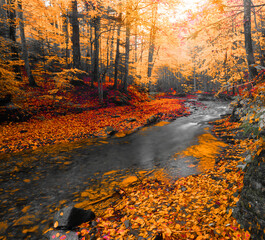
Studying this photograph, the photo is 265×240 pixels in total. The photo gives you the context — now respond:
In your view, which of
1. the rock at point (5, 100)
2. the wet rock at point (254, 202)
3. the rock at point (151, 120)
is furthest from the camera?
the rock at point (151, 120)

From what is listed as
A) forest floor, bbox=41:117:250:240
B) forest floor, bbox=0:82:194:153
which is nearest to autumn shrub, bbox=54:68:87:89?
forest floor, bbox=0:82:194:153

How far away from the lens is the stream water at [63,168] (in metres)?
3.37

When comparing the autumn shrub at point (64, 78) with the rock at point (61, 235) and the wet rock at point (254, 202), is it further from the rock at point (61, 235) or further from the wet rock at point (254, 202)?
the wet rock at point (254, 202)

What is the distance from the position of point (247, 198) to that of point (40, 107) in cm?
1238

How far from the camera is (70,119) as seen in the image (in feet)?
35.3

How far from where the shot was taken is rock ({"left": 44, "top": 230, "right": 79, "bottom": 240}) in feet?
8.82

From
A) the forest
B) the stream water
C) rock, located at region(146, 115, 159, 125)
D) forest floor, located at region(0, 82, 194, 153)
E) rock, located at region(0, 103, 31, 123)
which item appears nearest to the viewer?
the forest

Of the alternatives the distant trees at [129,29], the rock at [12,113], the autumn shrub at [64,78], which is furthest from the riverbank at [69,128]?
the distant trees at [129,29]

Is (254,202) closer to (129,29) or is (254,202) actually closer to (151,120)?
(151,120)

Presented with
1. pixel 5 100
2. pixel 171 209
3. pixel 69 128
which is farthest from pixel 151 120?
pixel 5 100

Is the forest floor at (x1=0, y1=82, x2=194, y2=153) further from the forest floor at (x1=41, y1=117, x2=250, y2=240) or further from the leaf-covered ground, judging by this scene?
the leaf-covered ground

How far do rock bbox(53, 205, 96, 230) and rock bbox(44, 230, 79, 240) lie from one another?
0.10 m

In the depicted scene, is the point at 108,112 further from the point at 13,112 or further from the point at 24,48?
the point at 24,48

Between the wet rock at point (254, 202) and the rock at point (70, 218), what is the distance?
2.88m
